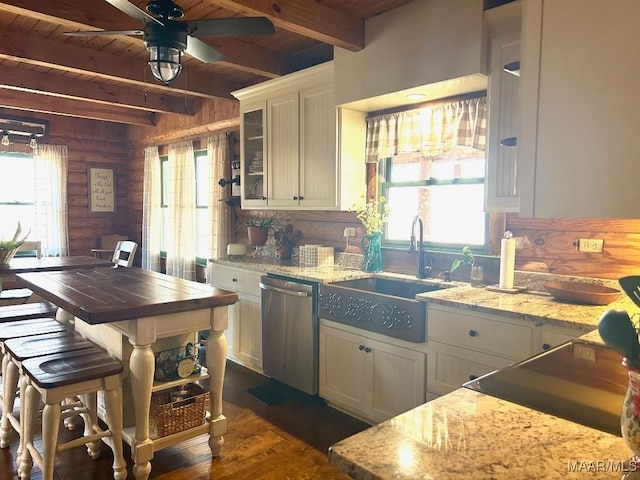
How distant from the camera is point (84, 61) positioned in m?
3.77

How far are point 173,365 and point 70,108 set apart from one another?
4.04 metres

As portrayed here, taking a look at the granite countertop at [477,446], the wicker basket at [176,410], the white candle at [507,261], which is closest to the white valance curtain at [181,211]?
the wicker basket at [176,410]

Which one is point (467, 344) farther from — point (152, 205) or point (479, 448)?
point (152, 205)

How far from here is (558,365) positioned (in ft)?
4.40

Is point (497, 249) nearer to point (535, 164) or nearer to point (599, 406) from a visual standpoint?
point (535, 164)

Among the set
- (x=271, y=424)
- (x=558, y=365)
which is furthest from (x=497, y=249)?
(x=271, y=424)

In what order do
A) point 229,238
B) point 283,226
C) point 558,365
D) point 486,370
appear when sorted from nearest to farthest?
point 558,365
point 486,370
point 283,226
point 229,238

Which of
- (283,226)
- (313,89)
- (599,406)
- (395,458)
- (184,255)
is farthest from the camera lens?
(184,255)

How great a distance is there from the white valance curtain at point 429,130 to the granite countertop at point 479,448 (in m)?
1.91

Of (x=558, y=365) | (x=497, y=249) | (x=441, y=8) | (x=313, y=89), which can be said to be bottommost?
(x=558, y=365)

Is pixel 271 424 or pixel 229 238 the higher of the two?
pixel 229 238

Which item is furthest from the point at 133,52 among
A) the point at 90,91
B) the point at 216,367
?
the point at 216,367

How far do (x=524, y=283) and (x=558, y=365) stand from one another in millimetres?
1353

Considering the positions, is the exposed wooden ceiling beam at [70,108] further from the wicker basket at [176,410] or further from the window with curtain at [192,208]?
the wicker basket at [176,410]
